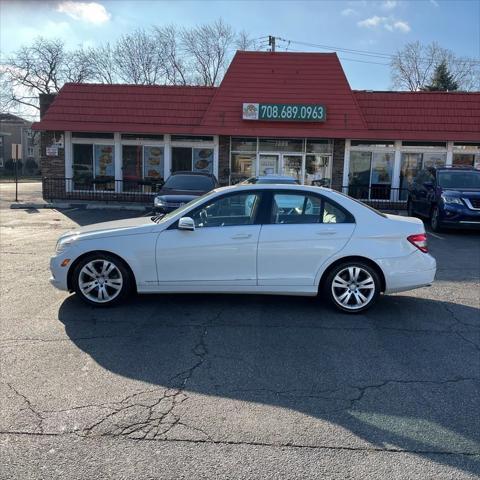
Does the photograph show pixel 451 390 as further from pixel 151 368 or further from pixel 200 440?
pixel 151 368

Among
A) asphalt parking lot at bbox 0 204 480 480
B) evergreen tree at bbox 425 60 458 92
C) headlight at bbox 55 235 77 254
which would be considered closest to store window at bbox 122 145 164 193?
asphalt parking lot at bbox 0 204 480 480

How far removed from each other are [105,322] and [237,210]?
198 centimetres

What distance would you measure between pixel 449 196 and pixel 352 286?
337 inches

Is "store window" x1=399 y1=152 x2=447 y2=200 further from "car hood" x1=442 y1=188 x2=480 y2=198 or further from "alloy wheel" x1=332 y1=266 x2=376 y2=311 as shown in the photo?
"alloy wheel" x1=332 y1=266 x2=376 y2=311

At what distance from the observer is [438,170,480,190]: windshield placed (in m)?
13.7

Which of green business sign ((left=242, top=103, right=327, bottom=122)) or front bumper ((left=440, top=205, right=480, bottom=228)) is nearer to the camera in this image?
front bumper ((left=440, top=205, right=480, bottom=228))

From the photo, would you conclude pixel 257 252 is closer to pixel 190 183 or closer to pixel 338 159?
pixel 190 183

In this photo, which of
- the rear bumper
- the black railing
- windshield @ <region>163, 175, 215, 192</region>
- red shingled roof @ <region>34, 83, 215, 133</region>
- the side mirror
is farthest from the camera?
the black railing

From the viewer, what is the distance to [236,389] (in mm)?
3926

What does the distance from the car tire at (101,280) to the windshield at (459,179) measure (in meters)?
10.8

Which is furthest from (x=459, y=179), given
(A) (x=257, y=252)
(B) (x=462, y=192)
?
(A) (x=257, y=252)

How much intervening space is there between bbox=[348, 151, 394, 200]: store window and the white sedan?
15034mm

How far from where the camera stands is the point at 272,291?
5836 mm

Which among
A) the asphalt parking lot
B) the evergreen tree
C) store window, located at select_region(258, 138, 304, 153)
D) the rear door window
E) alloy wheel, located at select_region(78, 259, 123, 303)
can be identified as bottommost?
the asphalt parking lot
